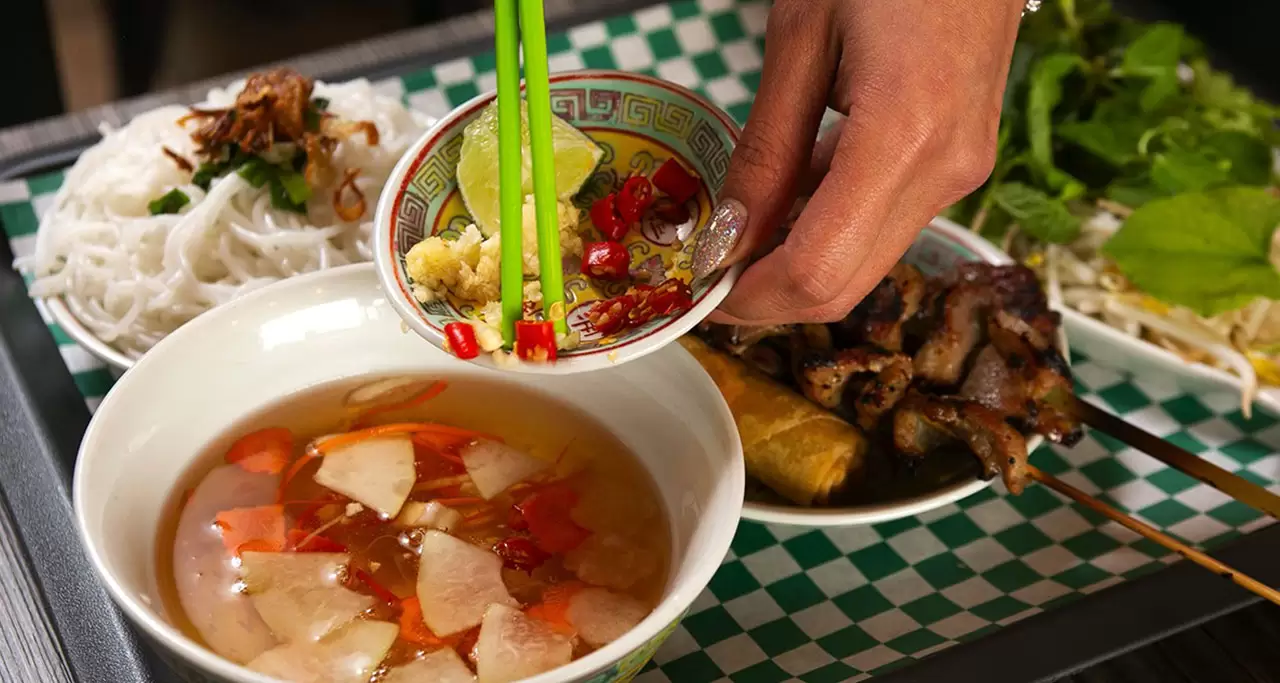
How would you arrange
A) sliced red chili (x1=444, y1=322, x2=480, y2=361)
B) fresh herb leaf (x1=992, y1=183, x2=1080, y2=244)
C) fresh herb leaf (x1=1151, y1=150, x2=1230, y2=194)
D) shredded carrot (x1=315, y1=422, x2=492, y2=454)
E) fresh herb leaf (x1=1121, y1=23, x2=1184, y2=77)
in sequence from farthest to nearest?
fresh herb leaf (x1=1121, y1=23, x2=1184, y2=77) → fresh herb leaf (x1=992, y1=183, x2=1080, y2=244) → fresh herb leaf (x1=1151, y1=150, x2=1230, y2=194) → shredded carrot (x1=315, y1=422, x2=492, y2=454) → sliced red chili (x1=444, y1=322, x2=480, y2=361)

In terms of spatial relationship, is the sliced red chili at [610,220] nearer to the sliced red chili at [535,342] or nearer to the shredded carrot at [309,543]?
the sliced red chili at [535,342]

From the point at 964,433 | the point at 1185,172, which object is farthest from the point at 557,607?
the point at 1185,172

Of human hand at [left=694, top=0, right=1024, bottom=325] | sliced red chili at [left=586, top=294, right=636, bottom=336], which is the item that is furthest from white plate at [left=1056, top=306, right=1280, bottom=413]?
sliced red chili at [left=586, top=294, right=636, bottom=336]

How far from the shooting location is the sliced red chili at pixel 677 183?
181 centimetres

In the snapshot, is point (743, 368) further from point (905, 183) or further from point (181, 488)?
point (181, 488)

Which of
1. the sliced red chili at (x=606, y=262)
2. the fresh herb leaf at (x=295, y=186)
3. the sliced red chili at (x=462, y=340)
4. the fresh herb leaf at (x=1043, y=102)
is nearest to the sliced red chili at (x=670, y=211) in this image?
the sliced red chili at (x=606, y=262)

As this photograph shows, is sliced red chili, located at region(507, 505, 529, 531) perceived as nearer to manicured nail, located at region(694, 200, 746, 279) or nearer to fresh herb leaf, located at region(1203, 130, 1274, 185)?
manicured nail, located at region(694, 200, 746, 279)

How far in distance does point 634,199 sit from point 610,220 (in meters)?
0.05

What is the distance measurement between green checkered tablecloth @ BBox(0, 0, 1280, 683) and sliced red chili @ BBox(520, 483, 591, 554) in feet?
0.95

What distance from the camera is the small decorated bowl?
150cm

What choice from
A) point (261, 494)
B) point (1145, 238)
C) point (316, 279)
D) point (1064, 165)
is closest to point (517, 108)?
point (316, 279)

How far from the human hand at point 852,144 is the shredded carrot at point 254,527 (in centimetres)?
74

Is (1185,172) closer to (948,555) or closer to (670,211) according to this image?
(948,555)

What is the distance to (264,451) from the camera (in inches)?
69.1
